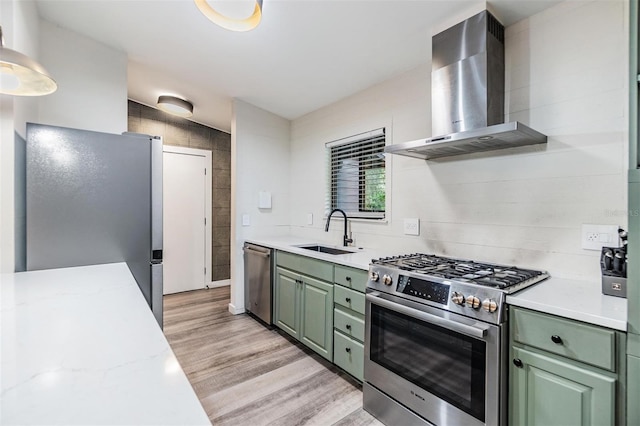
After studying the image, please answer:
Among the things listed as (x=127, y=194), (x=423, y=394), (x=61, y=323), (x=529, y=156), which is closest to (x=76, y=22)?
(x=127, y=194)

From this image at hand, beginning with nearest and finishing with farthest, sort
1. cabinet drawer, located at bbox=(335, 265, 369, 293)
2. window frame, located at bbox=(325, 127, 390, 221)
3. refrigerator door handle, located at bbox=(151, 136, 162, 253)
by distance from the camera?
cabinet drawer, located at bbox=(335, 265, 369, 293) → refrigerator door handle, located at bbox=(151, 136, 162, 253) → window frame, located at bbox=(325, 127, 390, 221)

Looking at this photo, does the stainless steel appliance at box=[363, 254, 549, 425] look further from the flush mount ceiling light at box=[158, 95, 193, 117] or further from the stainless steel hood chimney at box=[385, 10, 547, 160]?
the flush mount ceiling light at box=[158, 95, 193, 117]

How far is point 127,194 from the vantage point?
6.86 ft

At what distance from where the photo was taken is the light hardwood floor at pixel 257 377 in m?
1.87

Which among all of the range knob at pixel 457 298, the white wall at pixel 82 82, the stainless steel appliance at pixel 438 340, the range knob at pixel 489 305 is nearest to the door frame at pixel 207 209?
the white wall at pixel 82 82

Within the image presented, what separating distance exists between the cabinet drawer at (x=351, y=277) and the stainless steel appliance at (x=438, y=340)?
133 mm

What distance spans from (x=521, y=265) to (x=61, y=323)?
2.23m

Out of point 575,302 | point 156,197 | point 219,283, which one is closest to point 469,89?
point 575,302

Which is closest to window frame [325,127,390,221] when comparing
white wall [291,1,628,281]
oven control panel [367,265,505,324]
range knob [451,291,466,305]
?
white wall [291,1,628,281]

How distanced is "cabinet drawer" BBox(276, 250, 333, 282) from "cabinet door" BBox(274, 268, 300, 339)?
8cm

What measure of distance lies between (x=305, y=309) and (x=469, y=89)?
2040 mm

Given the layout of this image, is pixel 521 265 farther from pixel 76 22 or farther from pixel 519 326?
pixel 76 22

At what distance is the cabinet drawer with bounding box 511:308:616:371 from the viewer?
3.67 feet

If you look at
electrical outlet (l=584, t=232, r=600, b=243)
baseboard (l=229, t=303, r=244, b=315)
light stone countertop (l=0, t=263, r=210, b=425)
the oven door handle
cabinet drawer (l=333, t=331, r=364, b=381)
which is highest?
electrical outlet (l=584, t=232, r=600, b=243)
